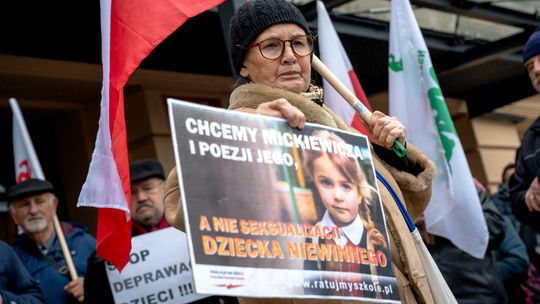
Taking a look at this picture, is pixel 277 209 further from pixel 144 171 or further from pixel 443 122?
pixel 443 122

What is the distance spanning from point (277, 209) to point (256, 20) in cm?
72

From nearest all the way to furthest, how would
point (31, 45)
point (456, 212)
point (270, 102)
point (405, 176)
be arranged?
point (270, 102) → point (405, 176) → point (456, 212) → point (31, 45)

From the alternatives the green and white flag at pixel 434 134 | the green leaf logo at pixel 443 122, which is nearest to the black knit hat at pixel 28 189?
the green and white flag at pixel 434 134

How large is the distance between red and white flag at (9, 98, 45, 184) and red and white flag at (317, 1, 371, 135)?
193 cm

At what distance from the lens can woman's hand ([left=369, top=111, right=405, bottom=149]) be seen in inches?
111

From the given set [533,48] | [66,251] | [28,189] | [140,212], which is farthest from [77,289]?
[533,48]

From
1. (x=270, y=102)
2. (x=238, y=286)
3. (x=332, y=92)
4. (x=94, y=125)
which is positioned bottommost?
(x=238, y=286)

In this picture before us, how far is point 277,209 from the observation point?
2.32 m

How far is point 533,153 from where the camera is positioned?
488 centimetres

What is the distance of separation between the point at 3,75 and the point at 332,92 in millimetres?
3071

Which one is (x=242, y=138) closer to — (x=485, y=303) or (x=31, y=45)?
(x=485, y=303)

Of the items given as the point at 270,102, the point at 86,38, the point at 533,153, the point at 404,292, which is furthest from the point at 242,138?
the point at 86,38

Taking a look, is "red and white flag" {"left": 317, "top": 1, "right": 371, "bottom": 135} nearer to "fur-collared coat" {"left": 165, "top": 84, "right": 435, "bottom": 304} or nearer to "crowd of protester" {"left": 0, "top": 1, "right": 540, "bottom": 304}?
"crowd of protester" {"left": 0, "top": 1, "right": 540, "bottom": 304}

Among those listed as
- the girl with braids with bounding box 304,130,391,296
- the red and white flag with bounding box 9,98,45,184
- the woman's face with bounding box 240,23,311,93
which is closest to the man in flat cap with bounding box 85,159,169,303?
the red and white flag with bounding box 9,98,45,184
